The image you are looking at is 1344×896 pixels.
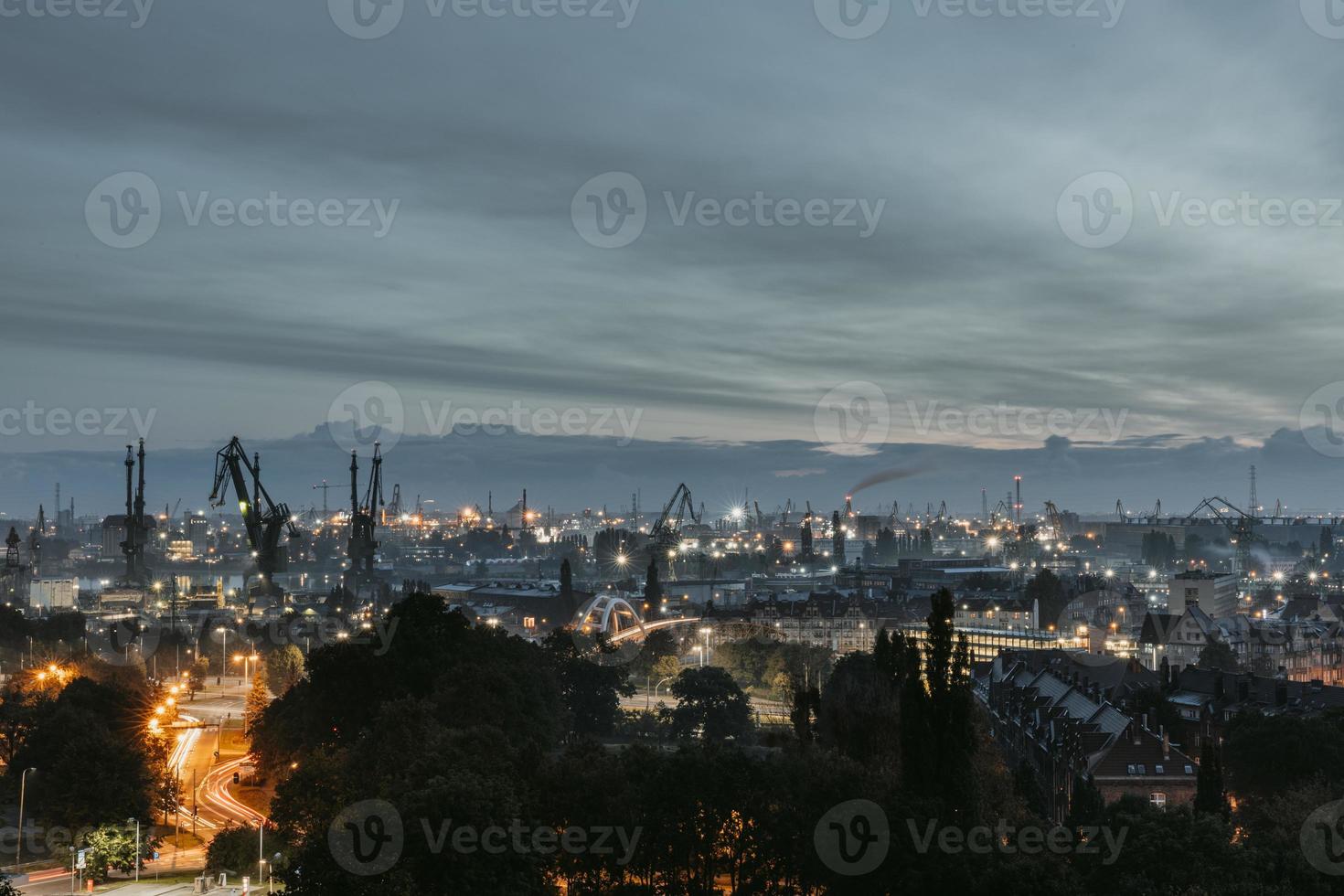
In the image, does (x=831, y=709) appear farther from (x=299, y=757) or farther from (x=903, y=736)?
(x=299, y=757)

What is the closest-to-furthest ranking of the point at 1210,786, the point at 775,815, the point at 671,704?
the point at 775,815
the point at 1210,786
the point at 671,704

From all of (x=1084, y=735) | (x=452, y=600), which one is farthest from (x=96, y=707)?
(x=452, y=600)

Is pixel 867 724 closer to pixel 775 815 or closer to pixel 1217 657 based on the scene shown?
pixel 775 815

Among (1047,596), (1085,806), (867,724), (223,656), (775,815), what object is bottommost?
(223,656)

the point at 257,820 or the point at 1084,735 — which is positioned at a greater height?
the point at 1084,735

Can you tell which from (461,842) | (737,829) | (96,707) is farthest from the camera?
(96,707)

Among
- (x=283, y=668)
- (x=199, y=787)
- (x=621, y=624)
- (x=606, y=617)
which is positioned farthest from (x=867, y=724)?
(x=621, y=624)

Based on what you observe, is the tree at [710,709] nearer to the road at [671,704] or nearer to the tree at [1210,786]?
the road at [671,704]
